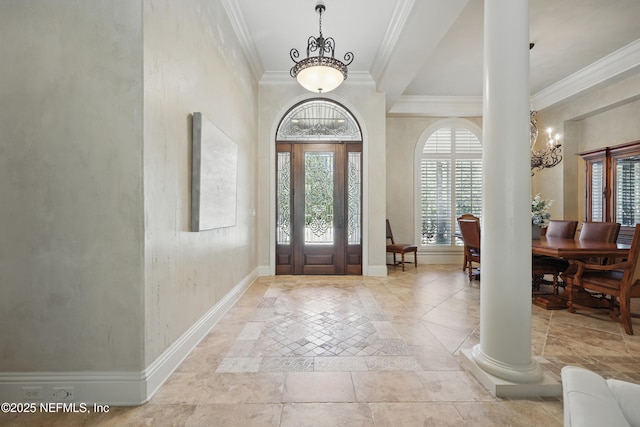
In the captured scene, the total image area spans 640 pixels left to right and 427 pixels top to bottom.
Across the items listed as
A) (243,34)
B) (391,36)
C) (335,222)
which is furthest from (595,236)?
(243,34)

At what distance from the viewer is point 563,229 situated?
4.55 m

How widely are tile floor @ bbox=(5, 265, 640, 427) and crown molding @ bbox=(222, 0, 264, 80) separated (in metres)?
3.56

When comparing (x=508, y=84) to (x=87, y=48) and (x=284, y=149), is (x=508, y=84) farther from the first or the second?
(x=284, y=149)

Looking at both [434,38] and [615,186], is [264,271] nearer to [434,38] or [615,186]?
[434,38]

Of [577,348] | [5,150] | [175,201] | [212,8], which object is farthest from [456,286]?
[5,150]

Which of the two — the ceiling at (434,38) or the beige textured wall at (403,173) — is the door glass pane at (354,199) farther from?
the beige textured wall at (403,173)

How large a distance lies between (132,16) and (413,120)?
5.95 metres

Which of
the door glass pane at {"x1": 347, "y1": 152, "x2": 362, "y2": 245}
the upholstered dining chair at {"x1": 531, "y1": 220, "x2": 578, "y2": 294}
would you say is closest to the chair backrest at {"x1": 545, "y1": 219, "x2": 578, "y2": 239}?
the upholstered dining chair at {"x1": 531, "y1": 220, "x2": 578, "y2": 294}

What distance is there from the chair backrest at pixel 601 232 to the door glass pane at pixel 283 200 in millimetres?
4545

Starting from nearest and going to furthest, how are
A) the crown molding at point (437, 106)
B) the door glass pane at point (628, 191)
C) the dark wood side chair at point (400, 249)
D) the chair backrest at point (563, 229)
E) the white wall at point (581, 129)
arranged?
the chair backrest at point (563, 229) < the door glass pane at point (628, 191) < the white wall at point (581, 129) < the dark wood side chair at point (400, 249) < the crown molding at point (437, 106)

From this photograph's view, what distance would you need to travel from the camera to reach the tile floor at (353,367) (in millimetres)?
1693

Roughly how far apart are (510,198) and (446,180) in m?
5.00

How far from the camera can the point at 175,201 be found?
7.28ft

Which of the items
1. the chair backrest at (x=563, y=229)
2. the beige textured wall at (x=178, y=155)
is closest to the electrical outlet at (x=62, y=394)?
the beige textured wall at (x=178, y=155)
